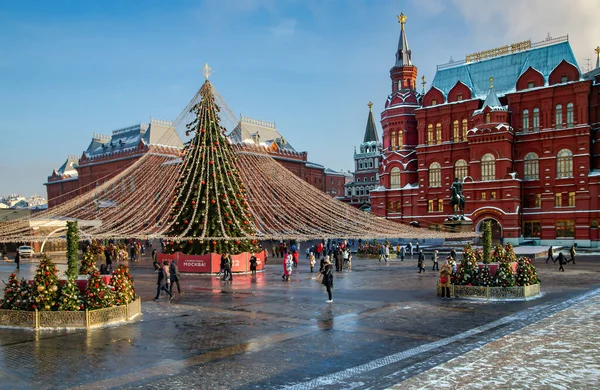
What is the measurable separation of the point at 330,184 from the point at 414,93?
5740cm

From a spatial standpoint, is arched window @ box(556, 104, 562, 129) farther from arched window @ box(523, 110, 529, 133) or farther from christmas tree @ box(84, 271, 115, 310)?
christmas tree @ box(84, 271, 115, 310)

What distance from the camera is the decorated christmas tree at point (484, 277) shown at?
63.9 feet

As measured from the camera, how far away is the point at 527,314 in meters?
16.1

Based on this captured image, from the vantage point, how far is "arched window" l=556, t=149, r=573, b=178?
186 ft

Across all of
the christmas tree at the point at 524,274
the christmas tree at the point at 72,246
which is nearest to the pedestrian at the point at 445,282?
the christmas tree at the point at 524,274

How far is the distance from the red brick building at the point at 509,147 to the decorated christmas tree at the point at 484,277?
3093cm

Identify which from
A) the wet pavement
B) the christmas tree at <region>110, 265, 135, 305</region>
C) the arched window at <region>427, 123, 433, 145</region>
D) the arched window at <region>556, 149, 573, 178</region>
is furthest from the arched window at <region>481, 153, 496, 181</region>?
the christmas tree at <region>110, 265, 135, 305</region>

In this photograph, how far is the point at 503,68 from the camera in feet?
210

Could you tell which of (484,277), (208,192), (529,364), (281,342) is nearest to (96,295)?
(281,342)

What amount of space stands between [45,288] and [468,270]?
1435cm

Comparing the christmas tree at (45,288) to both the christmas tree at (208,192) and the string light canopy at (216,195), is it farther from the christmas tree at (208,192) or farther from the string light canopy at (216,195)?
the christmas tree at (208,192)

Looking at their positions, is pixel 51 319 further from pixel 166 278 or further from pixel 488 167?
pixel 488 167

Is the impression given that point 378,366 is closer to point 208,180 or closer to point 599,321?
point 599,321

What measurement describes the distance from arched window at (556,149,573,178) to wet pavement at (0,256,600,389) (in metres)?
39.7
